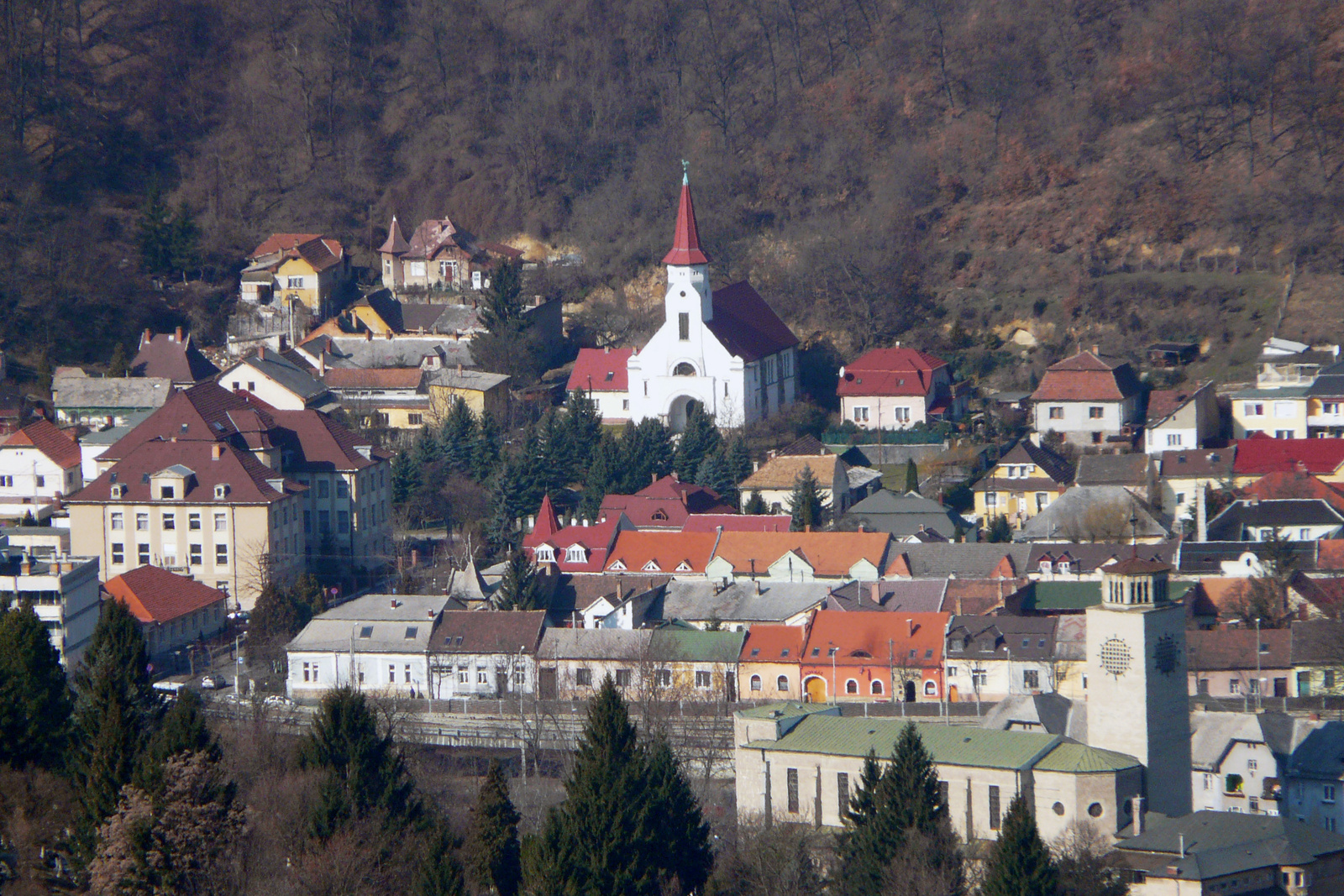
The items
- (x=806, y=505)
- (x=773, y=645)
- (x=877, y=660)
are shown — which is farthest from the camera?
(x=806, y=505)

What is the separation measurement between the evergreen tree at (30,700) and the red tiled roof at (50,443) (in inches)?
928

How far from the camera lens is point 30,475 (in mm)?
60125

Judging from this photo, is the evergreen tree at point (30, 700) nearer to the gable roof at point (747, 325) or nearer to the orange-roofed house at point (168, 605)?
the orange-roofed house at point (168, 605)

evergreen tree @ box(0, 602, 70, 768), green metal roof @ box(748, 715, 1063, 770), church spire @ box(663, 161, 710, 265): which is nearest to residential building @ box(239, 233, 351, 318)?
church spire @ box(663, 161, 710, 265)

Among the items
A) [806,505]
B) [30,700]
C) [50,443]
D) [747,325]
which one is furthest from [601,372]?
[30,700]

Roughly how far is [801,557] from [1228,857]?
1730 cm

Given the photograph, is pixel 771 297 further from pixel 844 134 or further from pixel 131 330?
pixel 131 330

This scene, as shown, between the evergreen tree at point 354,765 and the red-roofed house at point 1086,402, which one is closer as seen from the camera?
the evergreen tree at point 354,765

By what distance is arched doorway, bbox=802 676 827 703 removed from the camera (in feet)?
154

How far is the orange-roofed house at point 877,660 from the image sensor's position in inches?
1834

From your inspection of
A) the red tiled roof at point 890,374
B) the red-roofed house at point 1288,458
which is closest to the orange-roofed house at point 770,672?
the red-roofed house at point 1288,458

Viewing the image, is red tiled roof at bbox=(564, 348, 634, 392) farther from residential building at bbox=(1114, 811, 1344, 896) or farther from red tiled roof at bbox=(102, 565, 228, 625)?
residential building at bbox=(1114, 811, 1344, 896)

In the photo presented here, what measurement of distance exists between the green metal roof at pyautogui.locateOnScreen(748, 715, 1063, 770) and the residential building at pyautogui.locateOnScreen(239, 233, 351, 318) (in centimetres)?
3722

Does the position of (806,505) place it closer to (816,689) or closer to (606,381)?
(816,689)
